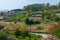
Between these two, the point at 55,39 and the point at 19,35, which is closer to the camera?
the point at 55,39

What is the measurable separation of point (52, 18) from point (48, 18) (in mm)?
1006

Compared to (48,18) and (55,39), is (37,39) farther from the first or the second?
(48,18)

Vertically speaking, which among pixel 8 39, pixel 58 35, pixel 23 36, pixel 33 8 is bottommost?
pixel 33 8

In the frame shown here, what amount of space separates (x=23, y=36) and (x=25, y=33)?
0.59 m

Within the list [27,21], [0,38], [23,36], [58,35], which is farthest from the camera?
[27,21]

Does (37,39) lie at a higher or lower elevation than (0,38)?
lower

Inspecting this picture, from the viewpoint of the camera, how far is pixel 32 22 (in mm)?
37156

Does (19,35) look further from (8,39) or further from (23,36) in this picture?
(8,39)

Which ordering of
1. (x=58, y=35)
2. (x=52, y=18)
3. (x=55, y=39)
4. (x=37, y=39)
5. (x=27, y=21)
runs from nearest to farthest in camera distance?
(x=55, y=39), (x=58, y=35), (x=37, y=39), (x=27, y=21), (x=52, y=18)

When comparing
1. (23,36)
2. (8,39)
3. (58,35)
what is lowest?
(23,36)

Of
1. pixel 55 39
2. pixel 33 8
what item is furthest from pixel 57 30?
A: pixel 33 8

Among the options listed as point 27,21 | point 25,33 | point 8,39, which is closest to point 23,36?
point 25,33

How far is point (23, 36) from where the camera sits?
814 inches

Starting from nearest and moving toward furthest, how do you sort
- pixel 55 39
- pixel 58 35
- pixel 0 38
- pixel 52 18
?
pixel 0 38, pixel 55 39, pixel 58 35, pixel 52 18
